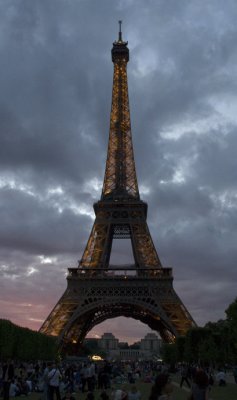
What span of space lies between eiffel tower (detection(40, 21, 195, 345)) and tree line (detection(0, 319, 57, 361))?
336 centimetres

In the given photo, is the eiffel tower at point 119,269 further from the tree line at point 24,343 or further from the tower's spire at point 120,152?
the tree line at point 24,343

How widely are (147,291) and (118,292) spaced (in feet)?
13.5

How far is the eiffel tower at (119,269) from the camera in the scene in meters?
72.3

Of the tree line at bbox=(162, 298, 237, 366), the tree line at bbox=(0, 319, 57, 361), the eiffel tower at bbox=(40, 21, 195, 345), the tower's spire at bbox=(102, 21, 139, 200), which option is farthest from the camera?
the tower's spire at bbox=(102, 21, 139, 200)

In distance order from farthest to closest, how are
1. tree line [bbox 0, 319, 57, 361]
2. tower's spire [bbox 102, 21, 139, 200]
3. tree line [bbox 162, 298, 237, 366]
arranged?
1. tower's spire [bbox 102, 21, 139, 200]
2. tree line [bbox 162, 298, 237, 366]
3. tree line [bbox 0, 319, 57, 361]

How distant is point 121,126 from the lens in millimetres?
83812

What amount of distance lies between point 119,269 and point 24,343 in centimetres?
1960

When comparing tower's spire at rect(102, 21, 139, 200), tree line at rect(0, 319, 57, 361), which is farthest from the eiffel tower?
tree line at rect(0, 319, 57, 361)

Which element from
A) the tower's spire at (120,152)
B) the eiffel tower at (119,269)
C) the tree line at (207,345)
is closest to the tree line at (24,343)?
the eiffel tower at (119,269)

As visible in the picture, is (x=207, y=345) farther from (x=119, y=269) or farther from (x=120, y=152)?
(x=120, y=152)

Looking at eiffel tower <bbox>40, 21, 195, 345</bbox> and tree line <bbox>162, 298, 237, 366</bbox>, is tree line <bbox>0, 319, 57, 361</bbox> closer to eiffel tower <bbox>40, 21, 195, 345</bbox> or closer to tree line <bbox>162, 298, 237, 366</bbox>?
eiffel tower <bbox>40, 21, 195, 345</bbox>

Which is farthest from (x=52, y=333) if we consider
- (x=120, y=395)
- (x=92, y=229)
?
(x=120, y=395)

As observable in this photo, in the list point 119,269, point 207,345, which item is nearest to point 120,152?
point 119,269

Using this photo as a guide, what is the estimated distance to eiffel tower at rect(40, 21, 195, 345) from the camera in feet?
237
